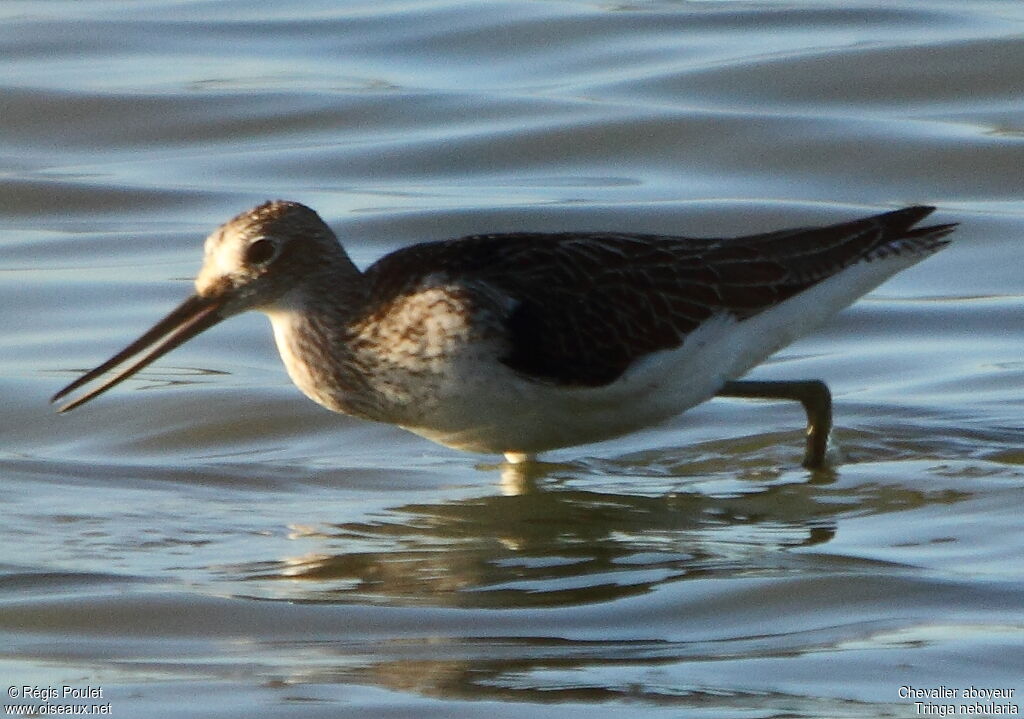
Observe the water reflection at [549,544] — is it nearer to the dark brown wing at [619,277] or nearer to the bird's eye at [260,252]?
the dark brown wing at [619,277]

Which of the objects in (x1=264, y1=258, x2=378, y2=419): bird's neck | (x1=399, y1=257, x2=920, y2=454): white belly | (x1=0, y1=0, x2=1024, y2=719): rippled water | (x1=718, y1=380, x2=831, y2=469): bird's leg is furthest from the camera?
(x1=718, y1=380, x2=831, y2=469): bird's leg

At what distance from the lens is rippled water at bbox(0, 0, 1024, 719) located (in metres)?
6.36

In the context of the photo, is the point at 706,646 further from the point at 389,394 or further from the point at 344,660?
the point at 389,394

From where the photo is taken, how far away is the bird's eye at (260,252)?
27.6 feet

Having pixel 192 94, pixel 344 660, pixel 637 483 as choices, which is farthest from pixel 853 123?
pixel 344 660

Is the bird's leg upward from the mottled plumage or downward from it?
downward

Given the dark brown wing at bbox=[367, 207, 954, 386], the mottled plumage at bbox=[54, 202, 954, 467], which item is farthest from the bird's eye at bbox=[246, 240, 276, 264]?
the dark brown wing at bbox=[367, 207, 954, 386]

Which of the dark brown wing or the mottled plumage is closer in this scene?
the mottled plumage

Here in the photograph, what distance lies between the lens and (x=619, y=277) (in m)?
8.85

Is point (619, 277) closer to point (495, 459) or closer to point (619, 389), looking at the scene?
point (619, 389)

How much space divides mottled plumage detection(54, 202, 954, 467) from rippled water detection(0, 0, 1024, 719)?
42cm

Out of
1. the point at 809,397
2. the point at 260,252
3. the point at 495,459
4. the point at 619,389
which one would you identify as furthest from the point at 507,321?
the point at 809,397

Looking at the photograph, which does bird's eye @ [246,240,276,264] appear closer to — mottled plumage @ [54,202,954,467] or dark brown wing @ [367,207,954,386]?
mottled plumage @ [54,202,954,467]

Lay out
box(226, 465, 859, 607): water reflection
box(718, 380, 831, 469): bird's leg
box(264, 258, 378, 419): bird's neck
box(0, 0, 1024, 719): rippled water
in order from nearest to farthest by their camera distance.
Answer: box(0, 0, 1024, 719): rippled water → box(226, 465, 859, 607): water reflection → box(264, 258, 378, 419): bird's neck → box(718, 380, 831, 469): bird's leg
